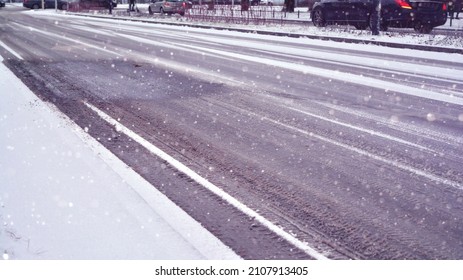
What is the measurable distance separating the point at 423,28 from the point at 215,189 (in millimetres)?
17242

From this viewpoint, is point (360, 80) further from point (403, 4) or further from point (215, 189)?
point (403, 4)

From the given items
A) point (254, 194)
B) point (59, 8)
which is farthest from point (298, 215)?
point (59, 8)

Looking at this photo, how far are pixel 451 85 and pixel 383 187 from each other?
574 cm

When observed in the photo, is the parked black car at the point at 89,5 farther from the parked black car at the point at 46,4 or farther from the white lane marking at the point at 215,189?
the white lane marking at the point at 215,189

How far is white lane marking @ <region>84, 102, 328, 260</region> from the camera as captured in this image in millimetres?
3180

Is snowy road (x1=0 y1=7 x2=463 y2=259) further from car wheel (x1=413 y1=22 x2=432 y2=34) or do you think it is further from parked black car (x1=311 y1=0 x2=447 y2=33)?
car wheel (x1=413 y1=22 x2=432 y2=34)

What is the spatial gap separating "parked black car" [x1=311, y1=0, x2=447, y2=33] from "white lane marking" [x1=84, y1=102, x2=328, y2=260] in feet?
49.4

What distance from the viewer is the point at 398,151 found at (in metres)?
5.04

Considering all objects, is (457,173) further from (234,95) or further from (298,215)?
(234,95)

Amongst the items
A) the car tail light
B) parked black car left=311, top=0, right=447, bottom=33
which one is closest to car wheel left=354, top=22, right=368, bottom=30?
parked black car left=311, top=0, right=447, bottom=33

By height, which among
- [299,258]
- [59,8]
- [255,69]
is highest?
[59,8]

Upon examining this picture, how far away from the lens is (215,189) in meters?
4.08
